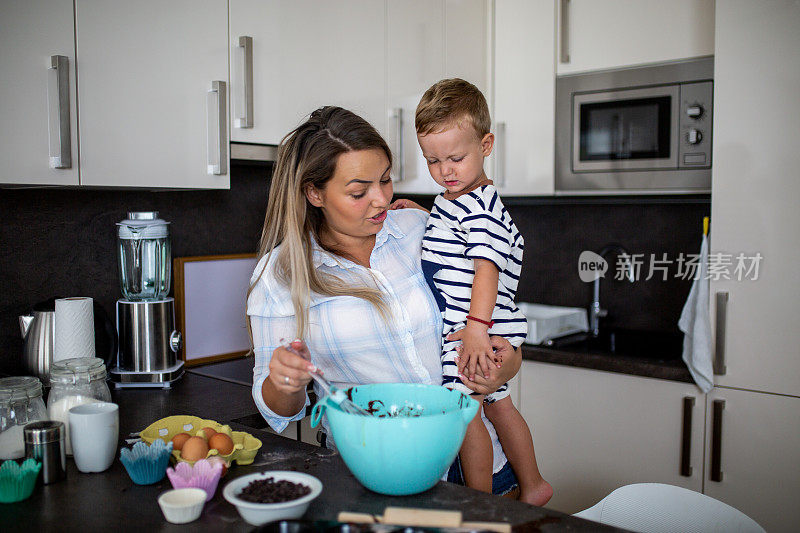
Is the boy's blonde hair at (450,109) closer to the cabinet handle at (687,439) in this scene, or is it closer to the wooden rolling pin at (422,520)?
the wooden rolling pin at (422,520)

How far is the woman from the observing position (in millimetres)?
1419

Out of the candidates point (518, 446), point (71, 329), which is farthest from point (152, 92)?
point (518, 446)

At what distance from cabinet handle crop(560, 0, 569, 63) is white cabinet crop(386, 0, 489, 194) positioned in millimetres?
342

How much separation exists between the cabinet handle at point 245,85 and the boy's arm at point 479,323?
2.88 ft

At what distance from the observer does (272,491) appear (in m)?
1.02

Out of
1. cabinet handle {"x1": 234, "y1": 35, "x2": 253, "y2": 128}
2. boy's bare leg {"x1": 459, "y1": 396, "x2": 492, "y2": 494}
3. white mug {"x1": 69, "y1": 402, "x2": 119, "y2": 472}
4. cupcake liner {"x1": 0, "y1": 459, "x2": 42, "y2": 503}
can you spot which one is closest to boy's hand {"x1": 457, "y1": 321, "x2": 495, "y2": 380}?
boy's bare leg {"x1": 459, "y1": 396, "x2": 492, "y2": 494}

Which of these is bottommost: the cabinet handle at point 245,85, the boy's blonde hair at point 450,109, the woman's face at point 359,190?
the woman's face at point 359,190

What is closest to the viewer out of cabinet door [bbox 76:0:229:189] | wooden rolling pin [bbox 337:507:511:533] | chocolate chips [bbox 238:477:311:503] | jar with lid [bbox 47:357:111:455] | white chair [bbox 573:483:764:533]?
wooden rolling pin [bbox 337:507:511:533]

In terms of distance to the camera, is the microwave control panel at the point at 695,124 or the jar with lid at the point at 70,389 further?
the microwave control panel at the point at 695,124

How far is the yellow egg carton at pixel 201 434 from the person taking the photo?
128 centimetres

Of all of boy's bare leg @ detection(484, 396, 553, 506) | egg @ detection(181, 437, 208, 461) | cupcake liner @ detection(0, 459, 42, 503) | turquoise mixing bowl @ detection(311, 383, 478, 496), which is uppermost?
turquoise mixing bowl @ detection(311, 383, 478, 496)

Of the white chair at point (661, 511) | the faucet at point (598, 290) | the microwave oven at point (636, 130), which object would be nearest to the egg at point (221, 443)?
the white chair at point (661, 511)

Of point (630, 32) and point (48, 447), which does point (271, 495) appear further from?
point (630, 32)

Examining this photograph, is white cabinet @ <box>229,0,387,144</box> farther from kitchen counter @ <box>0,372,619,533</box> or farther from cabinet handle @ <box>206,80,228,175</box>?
kitchen counter @ <box>0,372,619,533</box>
